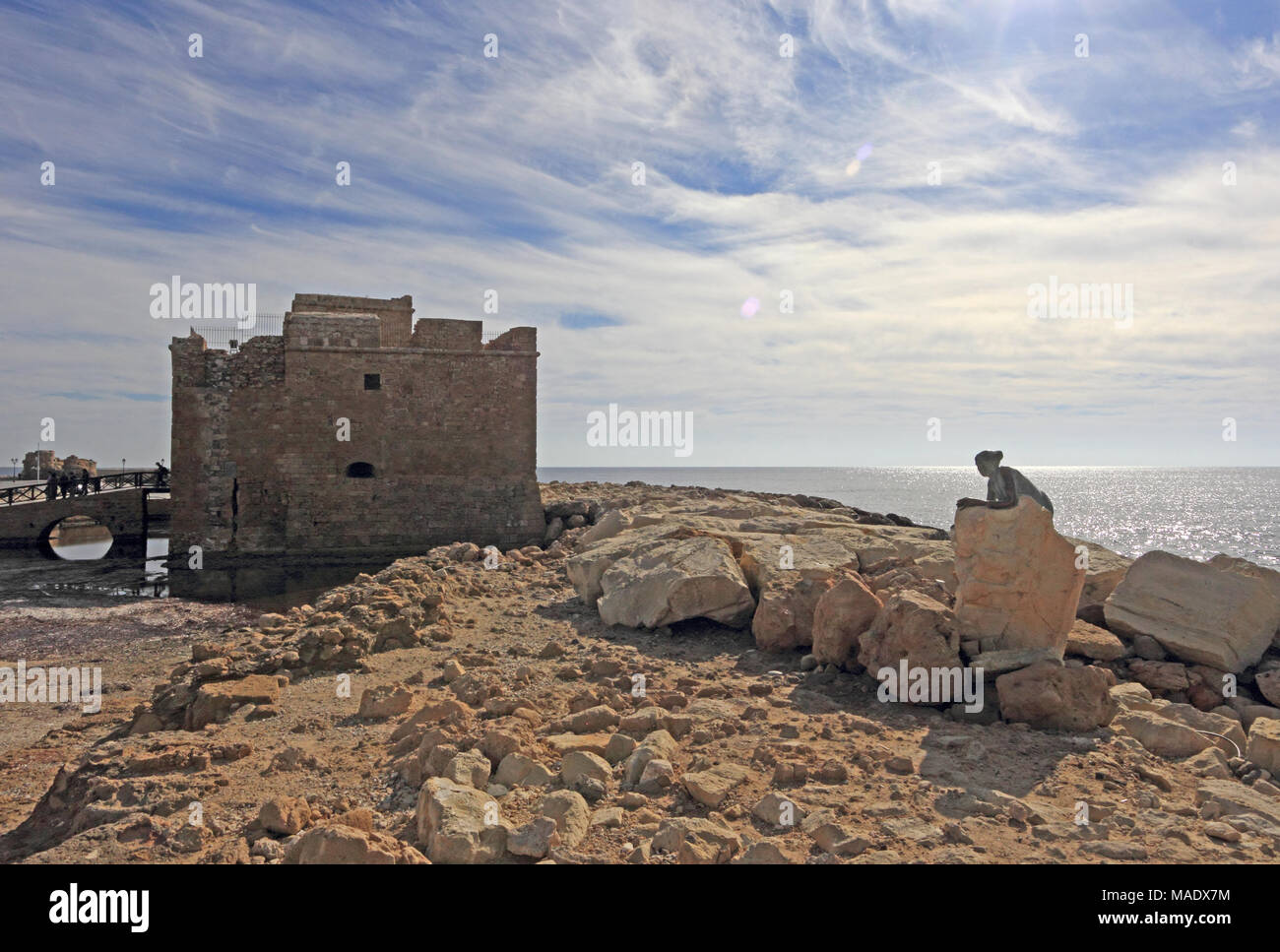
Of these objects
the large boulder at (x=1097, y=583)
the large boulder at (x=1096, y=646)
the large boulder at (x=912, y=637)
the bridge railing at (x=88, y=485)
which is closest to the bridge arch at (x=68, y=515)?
the bridge railing at (x=88, y=485)

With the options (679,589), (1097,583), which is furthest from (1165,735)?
(679,589)

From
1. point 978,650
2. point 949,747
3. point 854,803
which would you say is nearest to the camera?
point 854,803

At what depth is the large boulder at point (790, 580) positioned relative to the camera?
712 cm

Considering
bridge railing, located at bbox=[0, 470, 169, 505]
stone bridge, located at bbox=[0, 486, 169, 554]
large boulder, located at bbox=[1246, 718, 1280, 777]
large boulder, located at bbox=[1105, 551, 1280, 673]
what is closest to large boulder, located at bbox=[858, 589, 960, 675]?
large boulder, located at bbox=[1246, 718, 1280, 777]

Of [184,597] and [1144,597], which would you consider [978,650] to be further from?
[184,597]

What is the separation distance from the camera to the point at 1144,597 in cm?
690

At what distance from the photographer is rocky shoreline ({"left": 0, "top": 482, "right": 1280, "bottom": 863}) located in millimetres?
3807

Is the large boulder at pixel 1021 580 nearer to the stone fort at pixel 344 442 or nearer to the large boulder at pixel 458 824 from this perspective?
the large boulder at pixel 458 824

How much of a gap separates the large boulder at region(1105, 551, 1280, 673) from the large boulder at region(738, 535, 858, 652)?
2512 mm

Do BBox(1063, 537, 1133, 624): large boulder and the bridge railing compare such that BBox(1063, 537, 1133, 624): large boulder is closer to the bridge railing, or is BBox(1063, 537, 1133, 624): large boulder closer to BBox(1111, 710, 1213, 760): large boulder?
BBox(1111, 710, 1213, 760): large boulder

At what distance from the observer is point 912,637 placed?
589 centimetres

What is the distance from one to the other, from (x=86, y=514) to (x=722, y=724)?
2305cm
